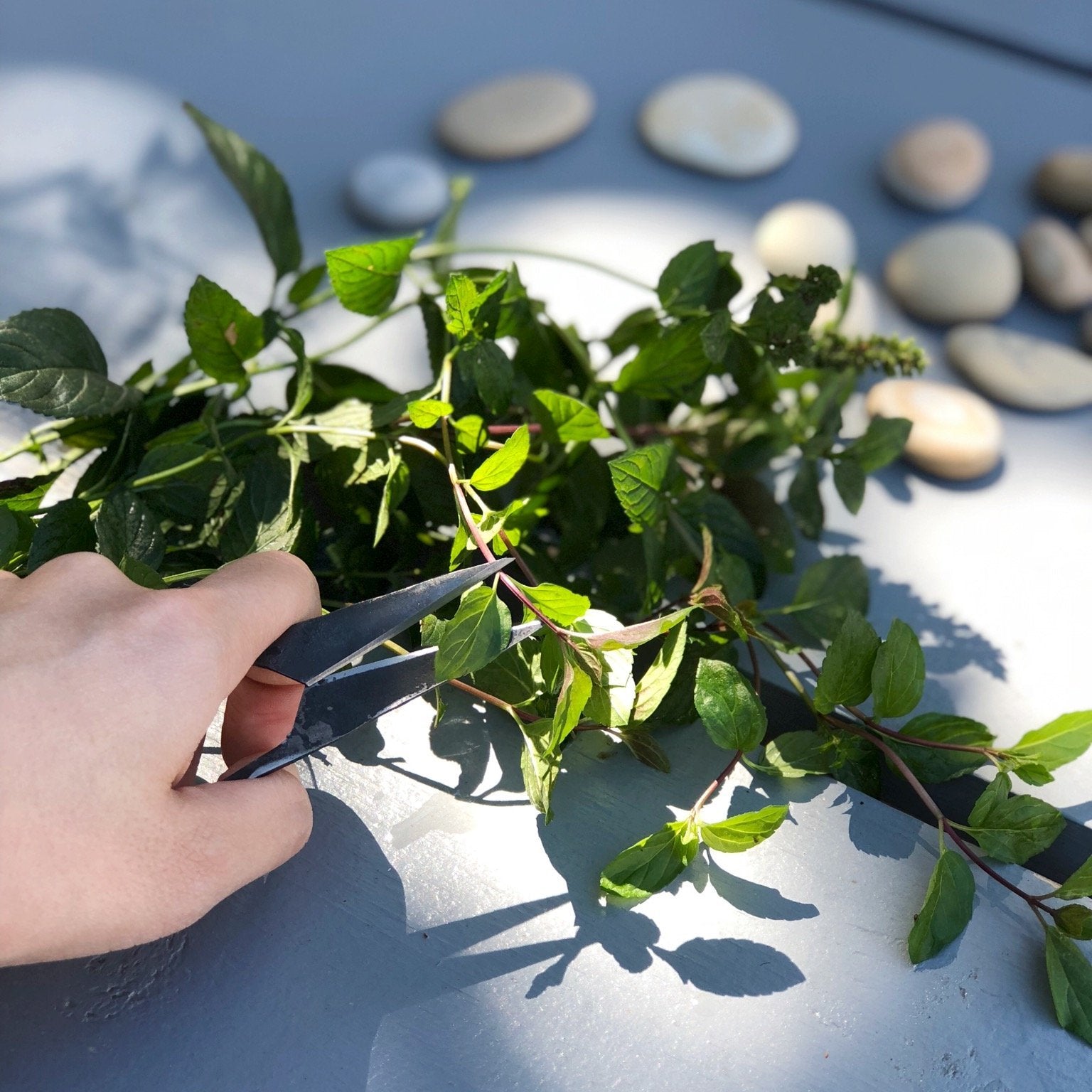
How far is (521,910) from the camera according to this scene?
1.52 ft

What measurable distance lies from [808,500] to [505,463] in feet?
0.87

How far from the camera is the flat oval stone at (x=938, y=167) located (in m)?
0.91

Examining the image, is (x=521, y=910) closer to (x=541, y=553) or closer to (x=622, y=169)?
(x=541, y=553)

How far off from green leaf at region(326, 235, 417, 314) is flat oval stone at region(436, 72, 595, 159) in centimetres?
42

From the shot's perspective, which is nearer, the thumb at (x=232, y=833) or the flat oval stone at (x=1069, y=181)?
the thumb at (x=232, y=833)

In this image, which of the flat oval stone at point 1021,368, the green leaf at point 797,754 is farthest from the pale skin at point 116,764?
the flat oval stone at point 1021,368

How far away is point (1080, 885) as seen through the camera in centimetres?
44

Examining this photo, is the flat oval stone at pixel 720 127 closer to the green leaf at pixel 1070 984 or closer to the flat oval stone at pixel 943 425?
the flat oval stone at pixel 943 425

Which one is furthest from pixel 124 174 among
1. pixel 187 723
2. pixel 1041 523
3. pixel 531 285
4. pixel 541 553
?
pixel 1041 523

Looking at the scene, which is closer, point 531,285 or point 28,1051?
point 28,1051

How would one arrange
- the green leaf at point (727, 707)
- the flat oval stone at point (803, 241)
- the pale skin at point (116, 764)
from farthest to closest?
1. the flat oval stone at point (803, 241)
2. the green leaf at point (727, 707)
3. the pale skin at point (116, 764)

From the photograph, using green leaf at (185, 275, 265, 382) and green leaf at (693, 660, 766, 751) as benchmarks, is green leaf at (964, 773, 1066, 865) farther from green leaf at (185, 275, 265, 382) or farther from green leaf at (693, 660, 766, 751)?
green leaf at (185, 275, 265, 382)

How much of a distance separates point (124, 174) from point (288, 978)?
0.67 meters

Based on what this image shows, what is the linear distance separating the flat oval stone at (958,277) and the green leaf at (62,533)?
63 cm
